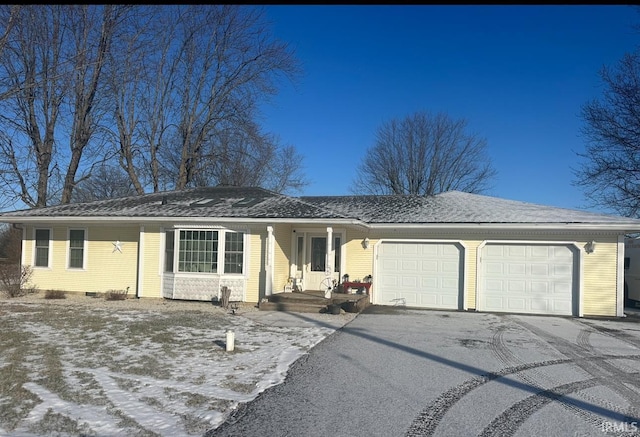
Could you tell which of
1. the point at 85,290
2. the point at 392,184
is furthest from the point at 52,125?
the point at 392,184

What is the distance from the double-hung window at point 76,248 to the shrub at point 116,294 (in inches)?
62.1

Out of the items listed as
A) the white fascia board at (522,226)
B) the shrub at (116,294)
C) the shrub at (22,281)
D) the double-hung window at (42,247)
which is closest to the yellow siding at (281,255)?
the white fascia board at (522,226)

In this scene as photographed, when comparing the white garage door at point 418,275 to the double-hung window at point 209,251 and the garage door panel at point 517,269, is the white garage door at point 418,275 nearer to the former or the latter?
the garage door panel at point 517,269

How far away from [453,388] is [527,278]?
9341mm

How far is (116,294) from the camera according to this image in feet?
48.6

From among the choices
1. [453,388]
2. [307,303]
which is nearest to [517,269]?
[307,303]

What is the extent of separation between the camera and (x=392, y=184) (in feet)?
115

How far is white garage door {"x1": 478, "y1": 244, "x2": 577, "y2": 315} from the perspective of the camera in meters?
13.7

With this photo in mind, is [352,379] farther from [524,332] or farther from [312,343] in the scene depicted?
[524,332]

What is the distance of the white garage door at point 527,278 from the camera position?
13719mm

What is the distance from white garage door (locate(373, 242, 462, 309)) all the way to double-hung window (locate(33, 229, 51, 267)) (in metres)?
11.4

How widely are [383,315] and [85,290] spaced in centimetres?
1018

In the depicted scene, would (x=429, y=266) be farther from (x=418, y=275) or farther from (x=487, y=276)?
(x=487, y=276)

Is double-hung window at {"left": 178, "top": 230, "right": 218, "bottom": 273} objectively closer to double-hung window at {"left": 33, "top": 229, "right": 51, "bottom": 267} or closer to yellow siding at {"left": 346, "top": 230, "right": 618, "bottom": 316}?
yellow siding at {"left": 346, "top": 230, "right": 618, "bottom": 316}
